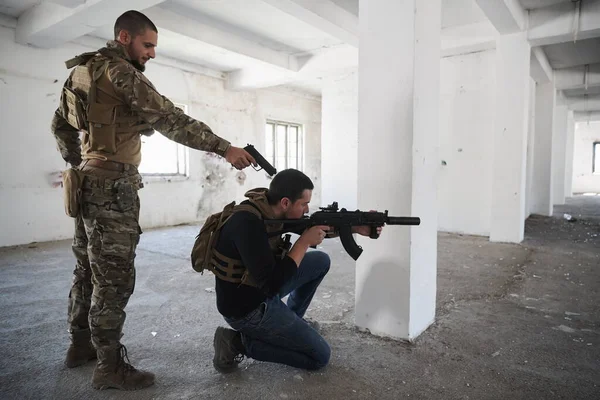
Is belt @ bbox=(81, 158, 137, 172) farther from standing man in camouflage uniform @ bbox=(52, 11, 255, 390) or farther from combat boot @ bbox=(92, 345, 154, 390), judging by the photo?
combat boot @ bbox=(92, 345, 154, 390)

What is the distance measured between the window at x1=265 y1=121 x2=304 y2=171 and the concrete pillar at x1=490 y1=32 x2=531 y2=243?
4.35 meters

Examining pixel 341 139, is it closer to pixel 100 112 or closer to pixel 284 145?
pixel 284 145

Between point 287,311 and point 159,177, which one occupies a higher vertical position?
point 159,177

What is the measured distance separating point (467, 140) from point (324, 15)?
253 centimetres

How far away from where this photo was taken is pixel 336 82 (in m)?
6.71

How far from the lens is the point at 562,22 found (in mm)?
4184

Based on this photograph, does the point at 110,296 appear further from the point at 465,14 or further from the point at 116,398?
the point at 465,14

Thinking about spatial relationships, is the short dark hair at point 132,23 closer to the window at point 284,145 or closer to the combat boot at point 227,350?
the combat boot at point 227,350

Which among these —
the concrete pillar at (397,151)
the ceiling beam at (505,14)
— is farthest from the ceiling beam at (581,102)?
the concrete pillar at (397,151)

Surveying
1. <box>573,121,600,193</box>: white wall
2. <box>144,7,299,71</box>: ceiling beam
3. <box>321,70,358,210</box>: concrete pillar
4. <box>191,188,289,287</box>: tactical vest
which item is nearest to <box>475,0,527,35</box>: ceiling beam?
<box>321,70,358,210</box>: concrete pillar

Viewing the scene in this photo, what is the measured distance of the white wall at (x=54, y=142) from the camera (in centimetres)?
423

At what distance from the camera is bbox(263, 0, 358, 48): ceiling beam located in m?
3.50

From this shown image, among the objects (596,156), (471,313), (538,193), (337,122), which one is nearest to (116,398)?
(471,313)

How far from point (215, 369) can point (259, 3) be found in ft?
12.0
